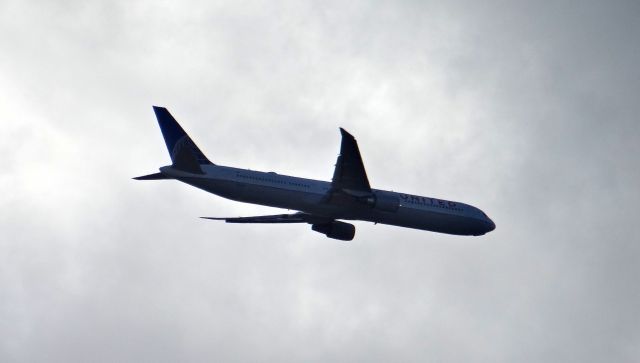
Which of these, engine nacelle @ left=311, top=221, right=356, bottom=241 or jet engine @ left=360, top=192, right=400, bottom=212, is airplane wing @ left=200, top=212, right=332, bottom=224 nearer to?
engine nacelle @ left=311, top=221, right=356, bottom=241

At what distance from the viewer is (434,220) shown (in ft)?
134

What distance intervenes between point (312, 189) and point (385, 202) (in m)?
3.91

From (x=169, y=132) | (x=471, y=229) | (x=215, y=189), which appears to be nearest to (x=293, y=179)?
(x=215, y=189)

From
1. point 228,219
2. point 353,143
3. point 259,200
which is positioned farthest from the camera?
point 228,219

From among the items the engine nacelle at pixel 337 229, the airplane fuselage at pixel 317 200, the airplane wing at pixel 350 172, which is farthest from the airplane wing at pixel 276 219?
the airplane wing at pixel 350 172

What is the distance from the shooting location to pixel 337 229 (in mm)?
41906

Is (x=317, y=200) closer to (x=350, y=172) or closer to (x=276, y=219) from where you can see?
(x=350, y=172)

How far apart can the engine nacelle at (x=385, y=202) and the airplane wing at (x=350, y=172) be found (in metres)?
0.82

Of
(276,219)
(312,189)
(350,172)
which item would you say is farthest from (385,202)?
(276,219)

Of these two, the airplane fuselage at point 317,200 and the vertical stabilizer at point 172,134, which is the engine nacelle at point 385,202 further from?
the vertical stabilizer at point 172,134

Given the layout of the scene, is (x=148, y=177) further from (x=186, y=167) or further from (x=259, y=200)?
(x=259, y=200)

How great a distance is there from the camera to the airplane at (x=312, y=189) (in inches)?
1364

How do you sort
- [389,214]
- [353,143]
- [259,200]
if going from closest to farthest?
[353,143], [259,200], [389,214]

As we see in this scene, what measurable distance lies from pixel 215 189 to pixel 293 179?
441cm
